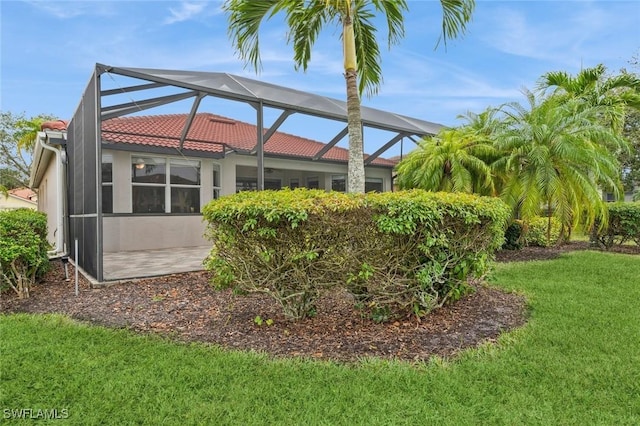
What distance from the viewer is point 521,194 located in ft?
30.7

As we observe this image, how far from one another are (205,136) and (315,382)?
547 inches

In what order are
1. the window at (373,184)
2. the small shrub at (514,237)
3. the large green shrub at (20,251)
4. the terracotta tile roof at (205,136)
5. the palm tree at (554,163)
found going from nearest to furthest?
1. the large green shrub at (20,251)
2. the palm tree at (554,163)
3. the small shrub at (514,237)
4. the terracotta tile roof at (205,136)
5. the window at (373,184)

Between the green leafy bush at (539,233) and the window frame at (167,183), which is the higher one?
the window frame at (167,183)

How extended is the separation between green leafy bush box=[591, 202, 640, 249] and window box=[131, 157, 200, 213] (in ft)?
42.0

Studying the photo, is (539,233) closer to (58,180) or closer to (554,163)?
(554,163)

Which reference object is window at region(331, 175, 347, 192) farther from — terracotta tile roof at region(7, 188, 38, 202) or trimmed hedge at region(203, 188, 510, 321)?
terracotta tile roof at region(7, 188, 38, 202)

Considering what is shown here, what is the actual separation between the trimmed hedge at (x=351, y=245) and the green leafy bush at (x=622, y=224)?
30.2 ft

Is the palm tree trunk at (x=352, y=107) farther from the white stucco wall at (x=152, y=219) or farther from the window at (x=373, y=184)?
the window at (x=373, y=184)

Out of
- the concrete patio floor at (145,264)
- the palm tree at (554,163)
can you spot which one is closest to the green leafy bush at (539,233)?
the palm tree at (554,163)

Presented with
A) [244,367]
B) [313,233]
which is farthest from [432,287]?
[244,367]

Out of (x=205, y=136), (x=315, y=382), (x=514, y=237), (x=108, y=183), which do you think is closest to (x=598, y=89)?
(x=514, y=237)

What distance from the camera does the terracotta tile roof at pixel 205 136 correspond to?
40.4 ft

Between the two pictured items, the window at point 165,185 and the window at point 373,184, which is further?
the window at point 373,184

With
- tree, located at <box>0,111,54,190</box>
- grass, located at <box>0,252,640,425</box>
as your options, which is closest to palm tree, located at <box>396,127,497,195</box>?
grass, located at <box>0,252,640,425</box>
